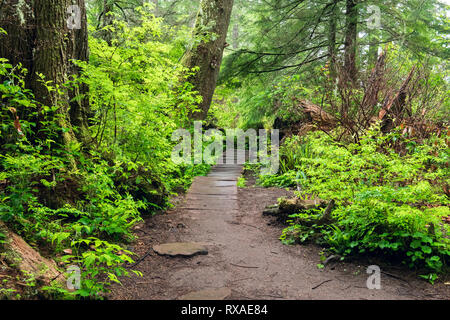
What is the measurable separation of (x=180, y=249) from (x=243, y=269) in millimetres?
864

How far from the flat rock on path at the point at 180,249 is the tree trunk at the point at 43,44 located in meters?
1.75

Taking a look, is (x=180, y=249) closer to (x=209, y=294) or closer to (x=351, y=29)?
(x=209, y=294)

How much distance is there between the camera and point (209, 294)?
8.87 feet

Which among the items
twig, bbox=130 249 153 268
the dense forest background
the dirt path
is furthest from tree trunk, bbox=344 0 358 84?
twig, bbox=130 249 153 268

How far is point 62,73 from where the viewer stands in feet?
12.7

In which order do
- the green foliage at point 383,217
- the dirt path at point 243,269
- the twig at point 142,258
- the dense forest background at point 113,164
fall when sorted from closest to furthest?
1. the dirt path at point 243,269
2. the dense forest background at point 113,164
3. the green foliage at point 383,217
4. the twig at point 142,258

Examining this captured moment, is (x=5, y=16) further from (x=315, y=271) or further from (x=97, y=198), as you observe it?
(x=315, y=271)

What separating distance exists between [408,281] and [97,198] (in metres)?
3.40

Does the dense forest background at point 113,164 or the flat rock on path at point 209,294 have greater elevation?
the dense forest background at point 113,164

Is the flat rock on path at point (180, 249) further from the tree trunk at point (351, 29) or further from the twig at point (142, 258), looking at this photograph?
the tree trunk at point (351, 29)

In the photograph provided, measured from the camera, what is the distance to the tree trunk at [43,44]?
11.6ft

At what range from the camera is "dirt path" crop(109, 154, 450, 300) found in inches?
109

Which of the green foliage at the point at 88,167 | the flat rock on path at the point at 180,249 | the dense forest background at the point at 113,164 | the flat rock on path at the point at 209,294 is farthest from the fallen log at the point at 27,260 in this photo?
the flat rock on path at the point at 180,249
